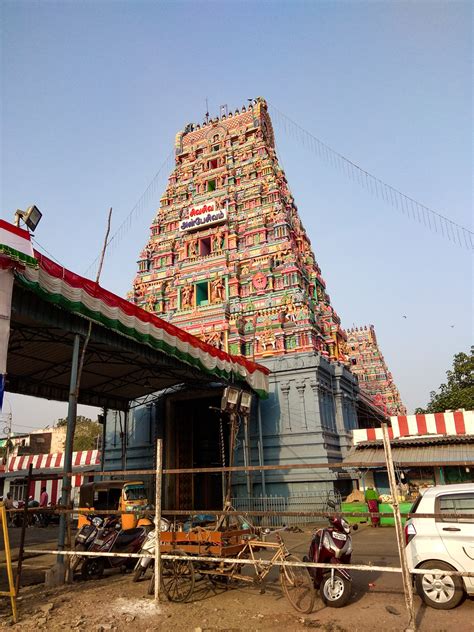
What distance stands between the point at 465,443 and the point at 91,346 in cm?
1655

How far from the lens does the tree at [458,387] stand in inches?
1226

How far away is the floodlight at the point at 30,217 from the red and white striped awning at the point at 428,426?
1751 centimetres

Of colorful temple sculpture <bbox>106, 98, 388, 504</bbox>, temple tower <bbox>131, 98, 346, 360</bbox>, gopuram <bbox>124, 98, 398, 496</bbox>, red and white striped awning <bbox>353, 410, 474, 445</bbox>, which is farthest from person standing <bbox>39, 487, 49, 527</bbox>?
red and white striped awning <bbox>353, 410, 474, 445</bbox>

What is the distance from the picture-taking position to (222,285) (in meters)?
25.9

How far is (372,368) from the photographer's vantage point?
53531 millimetres

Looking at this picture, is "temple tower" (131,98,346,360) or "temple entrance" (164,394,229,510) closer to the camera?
"temple entrance" (164,394,229,510)

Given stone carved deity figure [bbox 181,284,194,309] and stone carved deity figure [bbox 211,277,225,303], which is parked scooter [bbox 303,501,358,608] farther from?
stone carved deity figure [bbox 181,284,194,309]

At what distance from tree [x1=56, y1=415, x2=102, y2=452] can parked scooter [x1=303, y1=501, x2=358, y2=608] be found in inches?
1889

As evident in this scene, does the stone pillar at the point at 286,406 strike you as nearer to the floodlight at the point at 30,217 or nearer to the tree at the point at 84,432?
the floodlight at the point at 30,217

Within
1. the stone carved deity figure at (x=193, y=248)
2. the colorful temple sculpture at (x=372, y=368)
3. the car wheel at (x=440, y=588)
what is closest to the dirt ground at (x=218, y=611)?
the car wheel at (x=440, y=588)

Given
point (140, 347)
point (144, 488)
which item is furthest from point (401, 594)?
point (144, 488)

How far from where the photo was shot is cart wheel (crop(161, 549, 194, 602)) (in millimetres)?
7020

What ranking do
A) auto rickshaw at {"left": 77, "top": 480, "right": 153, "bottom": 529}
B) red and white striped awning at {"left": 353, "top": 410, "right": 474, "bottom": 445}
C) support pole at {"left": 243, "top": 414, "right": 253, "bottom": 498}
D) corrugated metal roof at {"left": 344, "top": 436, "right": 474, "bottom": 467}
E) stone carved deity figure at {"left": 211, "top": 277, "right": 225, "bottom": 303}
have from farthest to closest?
stone carved deity figure at {"left": 211, "top": 277, "right": 225, "bottom": 303}, red and white striped awning at {"left": 353, "top": 410, "right": 474, "bottom": 445}, corrugated metal roof at {"left": 344, "top": 436, "right": 474, "bottom": 467}, support pole at {"left": 243, "top": 414, "right": 253, "bottom": 498}, auto rickshaw at {"left": 77, "top": 480, "right": 153, "bottom": 529}

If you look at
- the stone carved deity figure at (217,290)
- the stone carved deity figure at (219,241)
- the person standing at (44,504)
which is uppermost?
the stone carved deity figure at (219,241)
